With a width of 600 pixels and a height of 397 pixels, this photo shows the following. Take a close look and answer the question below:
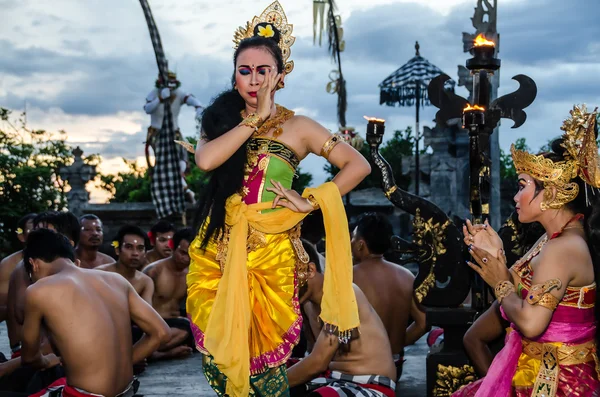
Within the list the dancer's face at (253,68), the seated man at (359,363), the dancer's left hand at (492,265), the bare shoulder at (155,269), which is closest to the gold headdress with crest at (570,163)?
the dancer's left hand at (492,265)

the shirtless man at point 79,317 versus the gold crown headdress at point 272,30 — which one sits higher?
the gold crown headdress at point 272,30

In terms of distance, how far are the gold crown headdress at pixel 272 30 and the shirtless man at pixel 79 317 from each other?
161 cm

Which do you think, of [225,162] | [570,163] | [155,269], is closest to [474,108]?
[570,163]

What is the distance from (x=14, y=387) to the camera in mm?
5004

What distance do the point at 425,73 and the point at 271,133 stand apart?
11.5 meters

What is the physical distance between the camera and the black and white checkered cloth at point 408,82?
14602 millimetres

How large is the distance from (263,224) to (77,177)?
11762 millimetres

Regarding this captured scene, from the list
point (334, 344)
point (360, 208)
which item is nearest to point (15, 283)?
point (334, 344)

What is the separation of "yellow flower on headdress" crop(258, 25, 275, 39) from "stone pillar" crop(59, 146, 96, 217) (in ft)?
37.5

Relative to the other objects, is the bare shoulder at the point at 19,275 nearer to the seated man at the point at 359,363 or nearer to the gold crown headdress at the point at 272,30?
the seated man at the point at 359,363

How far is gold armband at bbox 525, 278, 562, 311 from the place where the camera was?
125 inches

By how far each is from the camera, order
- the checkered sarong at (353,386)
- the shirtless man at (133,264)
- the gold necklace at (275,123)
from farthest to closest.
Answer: the shirtless man at (133,264)
the checkered sarong at (353,386)
the gold necklace at (275,123)

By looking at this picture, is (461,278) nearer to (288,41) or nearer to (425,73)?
(288,41)

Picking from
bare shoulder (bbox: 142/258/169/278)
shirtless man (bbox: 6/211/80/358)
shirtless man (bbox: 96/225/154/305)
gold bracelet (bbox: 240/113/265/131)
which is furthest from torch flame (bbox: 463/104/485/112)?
bare shoulder (bbox: 142/258/169/278)
